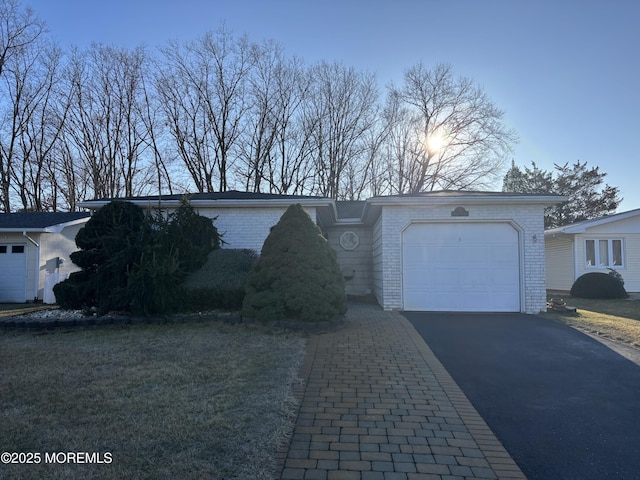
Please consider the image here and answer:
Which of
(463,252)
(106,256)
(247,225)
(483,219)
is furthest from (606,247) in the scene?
(106,256)

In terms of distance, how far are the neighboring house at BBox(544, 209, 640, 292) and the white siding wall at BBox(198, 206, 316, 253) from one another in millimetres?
13256

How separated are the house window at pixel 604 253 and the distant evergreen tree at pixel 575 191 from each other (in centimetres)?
1834

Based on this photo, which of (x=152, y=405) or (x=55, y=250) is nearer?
→ (x=152, y=405)

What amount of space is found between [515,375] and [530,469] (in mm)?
2542

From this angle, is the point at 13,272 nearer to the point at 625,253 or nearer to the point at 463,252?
the point at 463,252

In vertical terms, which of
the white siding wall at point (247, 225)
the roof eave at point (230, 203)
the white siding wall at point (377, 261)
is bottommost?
the white siding wall at point (377, 261)

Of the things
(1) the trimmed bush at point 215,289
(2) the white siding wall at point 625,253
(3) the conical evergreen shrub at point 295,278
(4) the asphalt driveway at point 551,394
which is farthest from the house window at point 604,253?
(1) the trimmed bush at point 215,289

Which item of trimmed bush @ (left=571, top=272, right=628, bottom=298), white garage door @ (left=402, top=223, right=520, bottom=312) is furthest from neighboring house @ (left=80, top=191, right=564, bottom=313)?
trimmed bush @ (left=571, top=272, right=628, bottom=298)

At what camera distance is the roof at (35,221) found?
14.1 m

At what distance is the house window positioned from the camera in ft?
58.8

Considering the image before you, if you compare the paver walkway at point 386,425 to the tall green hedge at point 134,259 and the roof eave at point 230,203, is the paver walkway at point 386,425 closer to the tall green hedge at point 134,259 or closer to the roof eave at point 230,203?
the tall green hedge at point 134,259

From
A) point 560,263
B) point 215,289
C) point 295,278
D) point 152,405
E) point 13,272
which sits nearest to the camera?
point 152,405

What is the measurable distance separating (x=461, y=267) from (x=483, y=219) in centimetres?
136

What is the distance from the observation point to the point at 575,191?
3709 cm
